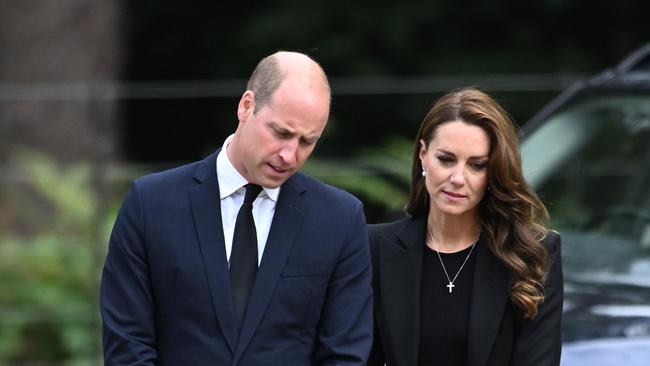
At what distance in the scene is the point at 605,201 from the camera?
7711 millimetres

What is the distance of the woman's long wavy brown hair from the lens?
4184 mm

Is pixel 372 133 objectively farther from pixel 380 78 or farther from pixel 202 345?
pixel 202 345

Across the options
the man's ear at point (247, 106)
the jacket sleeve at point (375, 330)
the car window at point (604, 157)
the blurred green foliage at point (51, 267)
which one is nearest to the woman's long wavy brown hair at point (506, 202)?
Result: the jacket sleeve at point (375, 330)

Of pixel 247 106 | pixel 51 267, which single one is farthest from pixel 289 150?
pixel 51 267

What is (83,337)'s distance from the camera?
8.90 metres

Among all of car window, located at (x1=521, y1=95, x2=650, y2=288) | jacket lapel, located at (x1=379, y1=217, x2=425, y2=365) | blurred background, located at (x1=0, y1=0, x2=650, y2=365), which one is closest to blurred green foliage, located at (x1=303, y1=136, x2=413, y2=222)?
blurred background, located at (x1=0, y1=0, x2=650, y2=365)

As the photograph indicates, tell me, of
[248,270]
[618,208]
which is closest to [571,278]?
[618,208]

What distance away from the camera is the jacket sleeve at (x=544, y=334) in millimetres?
4156

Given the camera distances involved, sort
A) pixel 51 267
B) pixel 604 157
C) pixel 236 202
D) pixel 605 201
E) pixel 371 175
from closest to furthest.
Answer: pixel 236 202
pixel 604 157
pixel 605 201
pixel 371 175
pixel 51 267

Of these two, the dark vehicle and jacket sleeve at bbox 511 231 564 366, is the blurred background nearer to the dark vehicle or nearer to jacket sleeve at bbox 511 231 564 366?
the dark vehicle

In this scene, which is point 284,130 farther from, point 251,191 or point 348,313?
point 348,313

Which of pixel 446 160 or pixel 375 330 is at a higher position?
pixel 446 160

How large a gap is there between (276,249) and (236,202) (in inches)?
6.9

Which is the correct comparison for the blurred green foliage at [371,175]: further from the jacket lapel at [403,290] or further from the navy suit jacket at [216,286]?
the navy suit jacket at [216,286]
